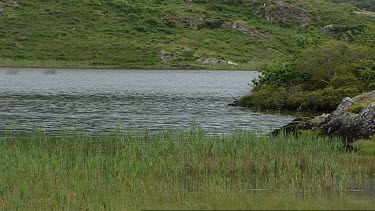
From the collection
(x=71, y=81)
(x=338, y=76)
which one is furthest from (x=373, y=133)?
(x=71, y=81)

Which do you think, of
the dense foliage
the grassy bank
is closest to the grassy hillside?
the dense foliage

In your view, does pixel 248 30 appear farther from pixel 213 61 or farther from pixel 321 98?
pixel 321 98

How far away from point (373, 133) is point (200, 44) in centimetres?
13208

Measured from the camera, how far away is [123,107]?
55.7m

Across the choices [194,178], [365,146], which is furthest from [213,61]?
[194,178]

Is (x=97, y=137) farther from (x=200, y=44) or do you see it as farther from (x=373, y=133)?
(x=200, y=44)

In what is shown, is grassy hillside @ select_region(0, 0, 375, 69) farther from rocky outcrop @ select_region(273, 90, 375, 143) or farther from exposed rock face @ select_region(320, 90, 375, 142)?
exposed rock face @ select_region(320, 90, 375, 142)

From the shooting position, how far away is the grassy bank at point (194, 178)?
15.2 metres

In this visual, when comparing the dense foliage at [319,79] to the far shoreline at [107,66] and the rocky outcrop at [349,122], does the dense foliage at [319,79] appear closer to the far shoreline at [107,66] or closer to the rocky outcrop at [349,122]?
the rocky outcrop at [349,122]

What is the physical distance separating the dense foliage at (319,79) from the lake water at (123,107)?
12.4 feet

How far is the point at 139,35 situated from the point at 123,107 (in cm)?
11349

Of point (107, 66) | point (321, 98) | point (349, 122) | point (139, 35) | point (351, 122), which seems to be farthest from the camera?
point (139, 35)

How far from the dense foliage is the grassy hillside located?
82.5 metres

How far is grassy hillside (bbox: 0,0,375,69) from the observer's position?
144125mm
